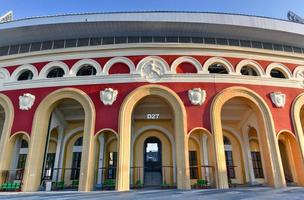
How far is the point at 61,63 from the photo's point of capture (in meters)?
18.0

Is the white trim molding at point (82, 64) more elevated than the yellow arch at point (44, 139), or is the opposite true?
the white trim molding at point (82, 64)

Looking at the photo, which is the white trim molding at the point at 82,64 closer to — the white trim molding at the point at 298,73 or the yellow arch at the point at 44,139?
the yellow arch at the point at 44,139

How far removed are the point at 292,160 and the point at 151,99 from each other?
1161 centimetres

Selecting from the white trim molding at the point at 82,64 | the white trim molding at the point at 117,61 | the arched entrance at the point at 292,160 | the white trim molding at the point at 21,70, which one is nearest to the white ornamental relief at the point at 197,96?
the white trim molding at the point at 117,61

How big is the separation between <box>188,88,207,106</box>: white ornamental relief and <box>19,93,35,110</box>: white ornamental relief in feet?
39.4

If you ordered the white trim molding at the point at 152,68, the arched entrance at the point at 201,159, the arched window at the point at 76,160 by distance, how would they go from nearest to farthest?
the arched entrance at the point at 201,159
the white trim molding at the point at 152,68
the arched window at the point at 76,160

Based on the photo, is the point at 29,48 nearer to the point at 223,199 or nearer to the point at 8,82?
the point at 8,82

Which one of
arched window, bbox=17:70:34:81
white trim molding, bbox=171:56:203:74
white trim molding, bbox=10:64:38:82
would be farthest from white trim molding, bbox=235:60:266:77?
arched window, bbox=17:70:34:81

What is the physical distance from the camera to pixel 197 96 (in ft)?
53.2

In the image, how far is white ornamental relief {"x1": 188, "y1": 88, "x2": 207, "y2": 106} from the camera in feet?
53.0

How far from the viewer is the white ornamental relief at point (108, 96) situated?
16219mm

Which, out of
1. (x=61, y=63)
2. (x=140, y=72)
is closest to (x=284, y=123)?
(x=140, y=72)

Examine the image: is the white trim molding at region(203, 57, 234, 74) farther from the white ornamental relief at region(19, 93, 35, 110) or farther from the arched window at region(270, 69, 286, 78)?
the white ornamental relief at region(19, 93, 35, 110)

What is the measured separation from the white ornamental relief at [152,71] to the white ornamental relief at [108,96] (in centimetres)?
264
